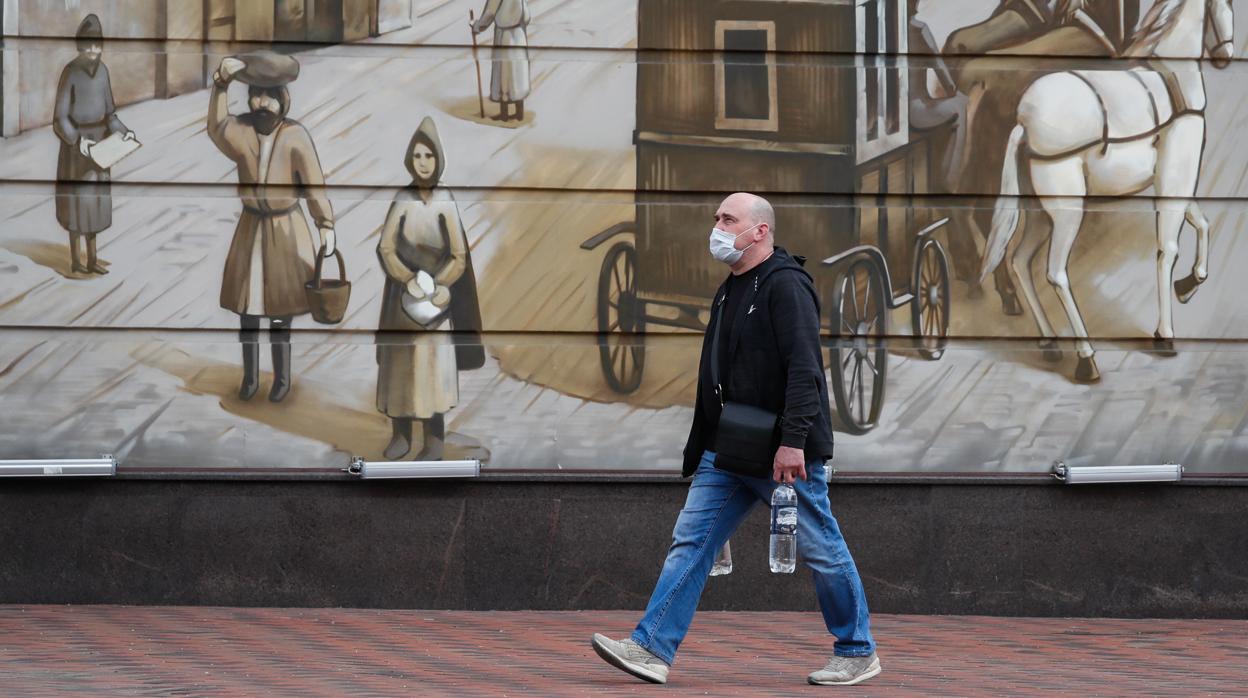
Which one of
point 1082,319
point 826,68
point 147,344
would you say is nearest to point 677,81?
point 826,68

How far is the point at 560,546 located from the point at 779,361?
2587mm

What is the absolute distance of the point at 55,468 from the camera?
27.9 feet

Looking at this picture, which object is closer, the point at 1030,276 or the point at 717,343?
the point at 717,343

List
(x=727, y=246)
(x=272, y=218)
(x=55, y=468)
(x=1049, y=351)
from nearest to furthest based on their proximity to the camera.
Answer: (x=727, y=246), (x=55, y=468), (x=272, y=218), (x=1049, y=351)

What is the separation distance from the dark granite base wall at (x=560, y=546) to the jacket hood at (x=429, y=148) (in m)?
1.54

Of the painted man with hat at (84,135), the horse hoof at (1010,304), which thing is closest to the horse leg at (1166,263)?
the horse hoof at (1010,304)

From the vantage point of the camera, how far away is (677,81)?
883 centimetres

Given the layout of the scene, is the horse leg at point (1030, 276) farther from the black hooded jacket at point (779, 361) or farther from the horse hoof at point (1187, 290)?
the black hooded jacket at point (779, 361)

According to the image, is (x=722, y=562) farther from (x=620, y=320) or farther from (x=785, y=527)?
(x=620, y=320)

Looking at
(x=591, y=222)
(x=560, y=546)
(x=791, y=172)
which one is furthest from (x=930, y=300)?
Answer: (x=560, y=546)

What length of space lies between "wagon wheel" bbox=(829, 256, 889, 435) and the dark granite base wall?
491mm

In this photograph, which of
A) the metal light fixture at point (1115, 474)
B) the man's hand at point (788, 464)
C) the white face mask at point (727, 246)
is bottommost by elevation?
the metal light fixture at point (1115, 474)

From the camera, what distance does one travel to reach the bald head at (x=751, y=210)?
6.60 meters

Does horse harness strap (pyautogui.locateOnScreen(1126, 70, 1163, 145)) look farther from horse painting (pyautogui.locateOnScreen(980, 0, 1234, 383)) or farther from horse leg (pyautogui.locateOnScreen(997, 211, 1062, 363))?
horse leg (pyautogui.locateOnScreen(997, 211, 1062, 363))
